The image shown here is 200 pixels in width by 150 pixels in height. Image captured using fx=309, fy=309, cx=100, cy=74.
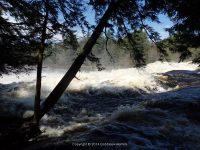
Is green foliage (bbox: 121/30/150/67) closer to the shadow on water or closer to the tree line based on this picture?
the tree line

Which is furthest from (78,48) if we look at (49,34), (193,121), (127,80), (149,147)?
(127,80)

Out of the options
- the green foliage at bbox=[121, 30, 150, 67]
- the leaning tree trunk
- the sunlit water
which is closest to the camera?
the sunlit water

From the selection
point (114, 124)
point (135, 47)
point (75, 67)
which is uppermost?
point (135, 47)

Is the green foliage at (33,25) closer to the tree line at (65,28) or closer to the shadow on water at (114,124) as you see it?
the tree line at (65,28)

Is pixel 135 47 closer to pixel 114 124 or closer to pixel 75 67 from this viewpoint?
pixel 75 67

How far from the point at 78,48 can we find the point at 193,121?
4.02 meters

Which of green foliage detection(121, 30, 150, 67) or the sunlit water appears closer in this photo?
the sunlit water

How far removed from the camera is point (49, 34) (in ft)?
24.3

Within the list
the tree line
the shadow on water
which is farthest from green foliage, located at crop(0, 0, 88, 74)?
the shadow on water

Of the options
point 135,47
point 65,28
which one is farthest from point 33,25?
point 135,47

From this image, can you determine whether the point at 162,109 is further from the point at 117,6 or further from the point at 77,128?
the point at 117,6

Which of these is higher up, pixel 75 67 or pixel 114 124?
pixel 75 67

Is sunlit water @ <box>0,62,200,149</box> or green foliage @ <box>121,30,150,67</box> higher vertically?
green foliage @ <box>121,30,150,67</box>

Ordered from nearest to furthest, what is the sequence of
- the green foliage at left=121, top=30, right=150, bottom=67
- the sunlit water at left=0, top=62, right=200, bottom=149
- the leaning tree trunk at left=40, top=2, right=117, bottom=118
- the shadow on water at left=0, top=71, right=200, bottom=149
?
the shadow on water at left=0, top=71, right=200, bottom=149, the sunlit water at left=0, top=62, right=200, bottom=149, the leaning tree trunk at left=40, top=2, right=117, bottom=118, the green foliage at left=121, top=30, right=150, bottom=67
